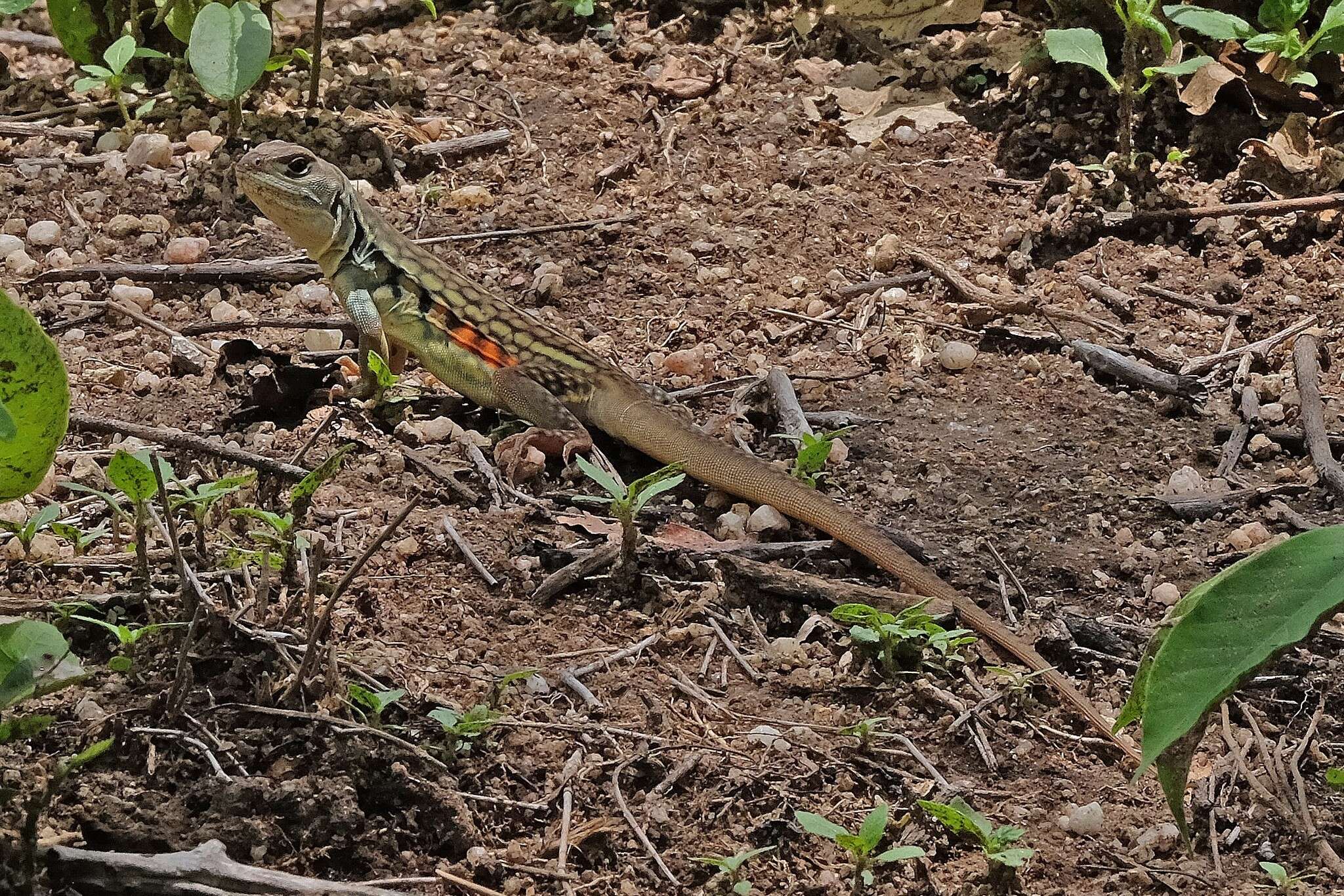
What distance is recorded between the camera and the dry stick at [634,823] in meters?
2.82

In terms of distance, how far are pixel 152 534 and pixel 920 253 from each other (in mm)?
3257

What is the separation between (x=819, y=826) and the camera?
276cm

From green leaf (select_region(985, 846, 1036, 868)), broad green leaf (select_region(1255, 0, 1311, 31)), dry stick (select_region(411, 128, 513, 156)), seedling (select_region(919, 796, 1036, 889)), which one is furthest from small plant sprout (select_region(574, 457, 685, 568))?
broad green leaf (select_region(1255, 0, 1311, 31))

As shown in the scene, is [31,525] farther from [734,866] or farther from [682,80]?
[682,80]

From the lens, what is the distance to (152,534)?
3.58 meters

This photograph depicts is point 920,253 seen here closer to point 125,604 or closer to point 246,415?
point 246,415

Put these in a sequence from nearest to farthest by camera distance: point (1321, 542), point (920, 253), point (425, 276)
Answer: point (1321, 542) → point (425, 276) → point (920, 253)

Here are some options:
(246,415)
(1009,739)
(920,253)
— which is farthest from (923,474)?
(246,415)

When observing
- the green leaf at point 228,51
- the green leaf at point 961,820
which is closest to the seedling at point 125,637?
the green leaf at point 961,820

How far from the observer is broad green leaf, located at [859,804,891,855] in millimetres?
2709

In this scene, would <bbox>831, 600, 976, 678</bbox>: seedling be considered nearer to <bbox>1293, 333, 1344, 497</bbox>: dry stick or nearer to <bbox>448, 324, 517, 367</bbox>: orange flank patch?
<bbox>1293, 333, 1344, 497</bbox>: dry stick

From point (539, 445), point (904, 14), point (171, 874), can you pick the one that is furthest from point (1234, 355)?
point (171, 874)

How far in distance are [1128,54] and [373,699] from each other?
417 cm

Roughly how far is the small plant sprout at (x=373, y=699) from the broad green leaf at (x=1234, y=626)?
65.2 inches
